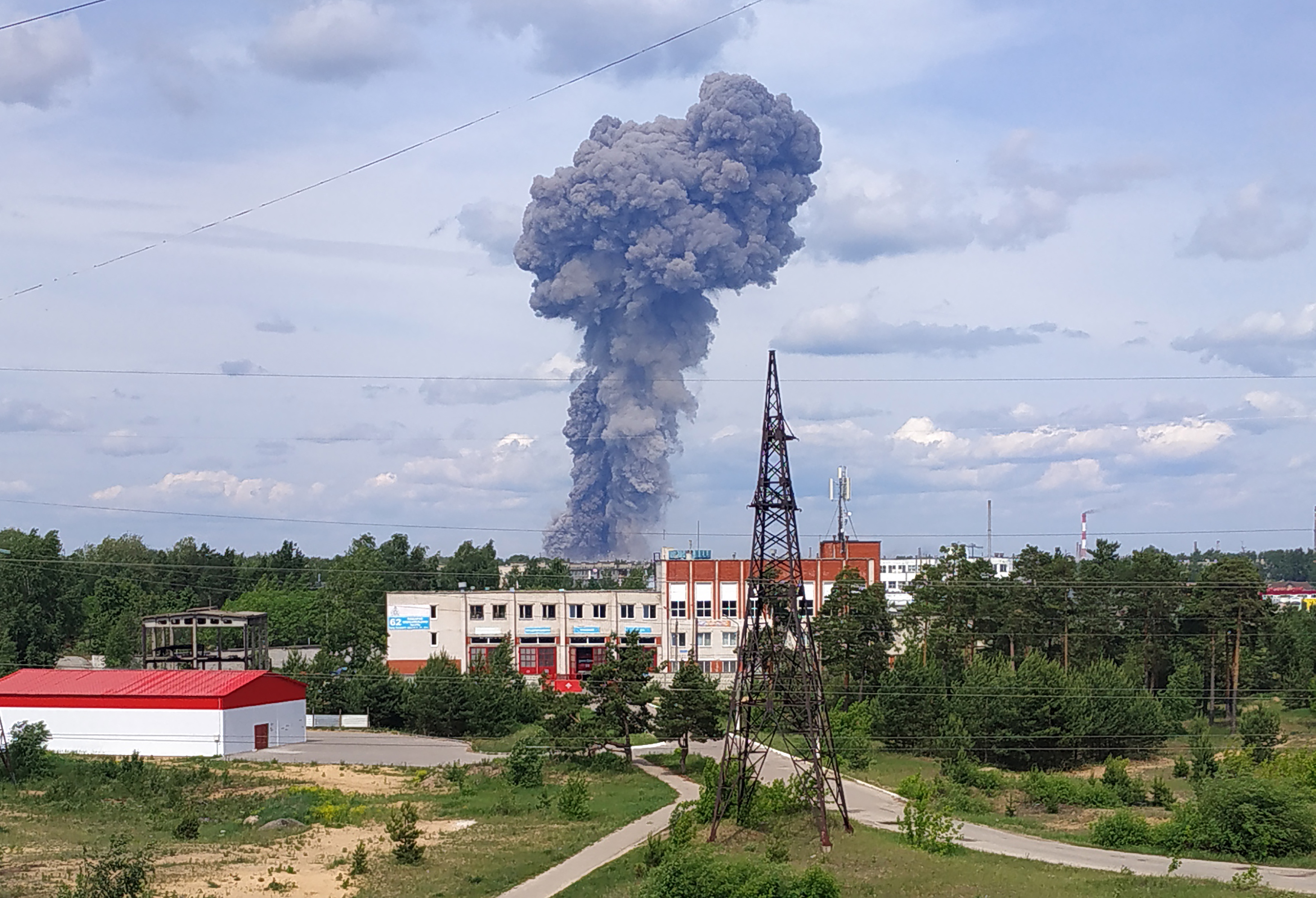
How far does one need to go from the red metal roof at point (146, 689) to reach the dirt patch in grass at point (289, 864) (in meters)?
26.4

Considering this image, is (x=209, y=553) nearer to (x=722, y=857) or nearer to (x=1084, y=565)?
(x=1084, y=565)

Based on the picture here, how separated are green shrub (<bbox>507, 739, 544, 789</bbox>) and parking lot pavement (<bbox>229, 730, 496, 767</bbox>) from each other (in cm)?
934

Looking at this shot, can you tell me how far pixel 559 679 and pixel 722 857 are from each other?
70432 millimetres

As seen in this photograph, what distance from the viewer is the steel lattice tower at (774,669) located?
46.9m

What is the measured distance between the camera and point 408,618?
11219 centimetres

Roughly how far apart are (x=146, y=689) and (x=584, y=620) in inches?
1785

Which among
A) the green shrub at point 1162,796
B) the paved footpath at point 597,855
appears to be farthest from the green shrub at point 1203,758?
the paved footpath at point 597,855

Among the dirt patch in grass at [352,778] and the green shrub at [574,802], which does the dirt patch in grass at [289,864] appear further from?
the dirt patch in grass at [352,778]

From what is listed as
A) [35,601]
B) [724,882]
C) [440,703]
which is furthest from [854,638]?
[35,601]

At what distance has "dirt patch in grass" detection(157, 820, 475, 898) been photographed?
126 feet

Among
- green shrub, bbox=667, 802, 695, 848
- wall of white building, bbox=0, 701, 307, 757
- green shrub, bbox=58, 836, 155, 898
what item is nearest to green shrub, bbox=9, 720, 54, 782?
wall of white building, bbox=0, 701, 307, 757

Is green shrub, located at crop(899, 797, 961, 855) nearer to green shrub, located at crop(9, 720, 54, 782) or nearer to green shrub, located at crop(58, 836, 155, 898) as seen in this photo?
green shrub, located at crop(58, 836, 155, 898)

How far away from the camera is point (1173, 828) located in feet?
160

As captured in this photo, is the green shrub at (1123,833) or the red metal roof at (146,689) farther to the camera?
the red metal roof at (146,689)
